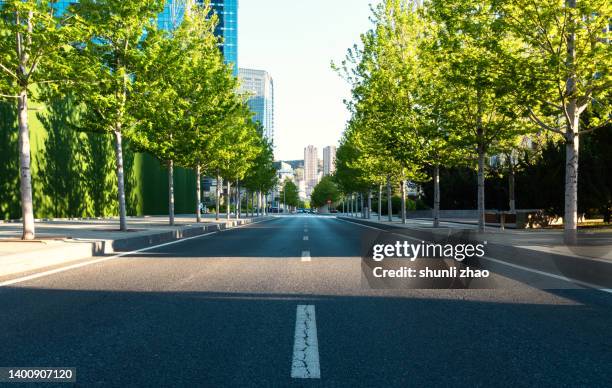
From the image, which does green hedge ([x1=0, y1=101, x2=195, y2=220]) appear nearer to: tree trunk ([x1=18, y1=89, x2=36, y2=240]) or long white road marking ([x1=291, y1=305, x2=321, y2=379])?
tree trunk ([x1=18, y1=89, x2=36, y2=240])

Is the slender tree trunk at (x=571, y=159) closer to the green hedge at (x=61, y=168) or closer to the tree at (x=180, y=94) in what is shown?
the tree at (x=180, y=94)

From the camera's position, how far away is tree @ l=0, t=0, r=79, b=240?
13211 mm

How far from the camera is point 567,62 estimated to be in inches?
524

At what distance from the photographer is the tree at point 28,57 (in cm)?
1321

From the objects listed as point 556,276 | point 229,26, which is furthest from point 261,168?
point 229,26

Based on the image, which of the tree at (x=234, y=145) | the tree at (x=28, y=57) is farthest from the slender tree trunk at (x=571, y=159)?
the tree at (x=234, y=145)

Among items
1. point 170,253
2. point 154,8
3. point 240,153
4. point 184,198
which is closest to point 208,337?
point 170,253

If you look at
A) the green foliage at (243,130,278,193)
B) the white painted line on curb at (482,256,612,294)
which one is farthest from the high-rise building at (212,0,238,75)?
the white painted line on curb at (482,256,612,294)

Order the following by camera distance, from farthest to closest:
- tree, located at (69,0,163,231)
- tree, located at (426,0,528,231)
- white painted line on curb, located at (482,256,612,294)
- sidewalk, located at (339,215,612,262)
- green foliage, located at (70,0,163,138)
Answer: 1. tree, located at (69,0,163,231)
2. green foliage, located at (70,0,163,138)
3. tree, located at (426,0,528,231)
4. sidewalk, located at (339,215,612,262)
5. white painted line on curb, located at (482,256,612,294)

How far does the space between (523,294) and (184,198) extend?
2316 inches

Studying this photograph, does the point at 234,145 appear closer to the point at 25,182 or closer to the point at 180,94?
the point at 180,94

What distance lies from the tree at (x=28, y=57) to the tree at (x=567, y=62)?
11489mm

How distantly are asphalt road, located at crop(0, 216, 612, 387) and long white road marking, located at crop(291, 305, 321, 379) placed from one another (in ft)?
0.08

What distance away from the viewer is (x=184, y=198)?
207ft
